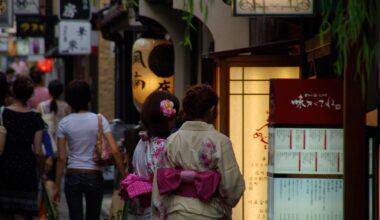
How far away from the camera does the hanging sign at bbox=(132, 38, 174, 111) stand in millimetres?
17969

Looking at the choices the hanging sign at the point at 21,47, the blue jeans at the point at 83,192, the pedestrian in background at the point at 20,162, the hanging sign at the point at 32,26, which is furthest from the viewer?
the hanging sign at the point at 21,47

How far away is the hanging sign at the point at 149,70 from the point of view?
1797 cm

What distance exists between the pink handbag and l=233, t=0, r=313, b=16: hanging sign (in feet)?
6.90

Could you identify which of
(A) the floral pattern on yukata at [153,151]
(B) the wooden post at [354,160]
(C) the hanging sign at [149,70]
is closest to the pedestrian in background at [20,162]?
(A) the floral pattern on yukata at [153,151]

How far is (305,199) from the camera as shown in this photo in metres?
9.37

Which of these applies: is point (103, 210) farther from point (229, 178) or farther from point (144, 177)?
point (229, 178)

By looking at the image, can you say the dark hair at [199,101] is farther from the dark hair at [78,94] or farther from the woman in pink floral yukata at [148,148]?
the dark hair at [78,94]

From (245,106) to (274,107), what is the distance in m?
2.66

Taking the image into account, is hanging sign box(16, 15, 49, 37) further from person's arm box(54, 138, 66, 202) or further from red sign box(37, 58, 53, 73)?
person's arm box(54, 138, 66, 202)

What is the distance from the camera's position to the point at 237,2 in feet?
32.0

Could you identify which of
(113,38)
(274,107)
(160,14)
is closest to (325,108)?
(274,107)

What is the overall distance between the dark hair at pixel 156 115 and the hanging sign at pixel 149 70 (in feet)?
29.1

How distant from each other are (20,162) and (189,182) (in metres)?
3.30

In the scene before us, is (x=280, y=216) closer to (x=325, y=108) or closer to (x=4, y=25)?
(x=325, y=108)
